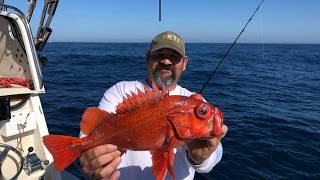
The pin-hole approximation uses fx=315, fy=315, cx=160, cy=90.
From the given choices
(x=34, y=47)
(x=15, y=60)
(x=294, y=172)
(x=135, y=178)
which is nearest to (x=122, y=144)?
(x=135, y=178)

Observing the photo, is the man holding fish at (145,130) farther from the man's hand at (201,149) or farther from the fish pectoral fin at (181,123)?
the man's hand at (201,149)

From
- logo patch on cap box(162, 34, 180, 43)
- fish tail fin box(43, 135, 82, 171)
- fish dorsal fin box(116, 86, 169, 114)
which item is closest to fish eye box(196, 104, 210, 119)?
fish dorsal fin box(116, 86, 169, 114)

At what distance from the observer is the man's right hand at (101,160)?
8.28 ft

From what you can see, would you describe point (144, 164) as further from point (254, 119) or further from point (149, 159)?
point (254, 119)

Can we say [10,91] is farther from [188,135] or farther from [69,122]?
[69,122]

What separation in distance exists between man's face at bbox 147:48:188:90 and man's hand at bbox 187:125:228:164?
1019 mm

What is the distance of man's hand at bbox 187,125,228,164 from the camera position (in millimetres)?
2904

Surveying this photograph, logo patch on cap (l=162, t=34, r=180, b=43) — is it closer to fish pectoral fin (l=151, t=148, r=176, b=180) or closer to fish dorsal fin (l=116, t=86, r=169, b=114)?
fish dorsal fin (l=116, t=86, r=169, b=114)

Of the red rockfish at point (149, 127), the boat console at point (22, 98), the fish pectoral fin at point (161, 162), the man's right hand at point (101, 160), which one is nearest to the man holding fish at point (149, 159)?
the man's right hand at point (101, 160)

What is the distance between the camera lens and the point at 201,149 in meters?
3.04

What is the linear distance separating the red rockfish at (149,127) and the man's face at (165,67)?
136 centimetres

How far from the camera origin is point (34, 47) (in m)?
5.29

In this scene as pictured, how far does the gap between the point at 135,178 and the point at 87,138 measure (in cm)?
111

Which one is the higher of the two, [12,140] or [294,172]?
[12,140]
